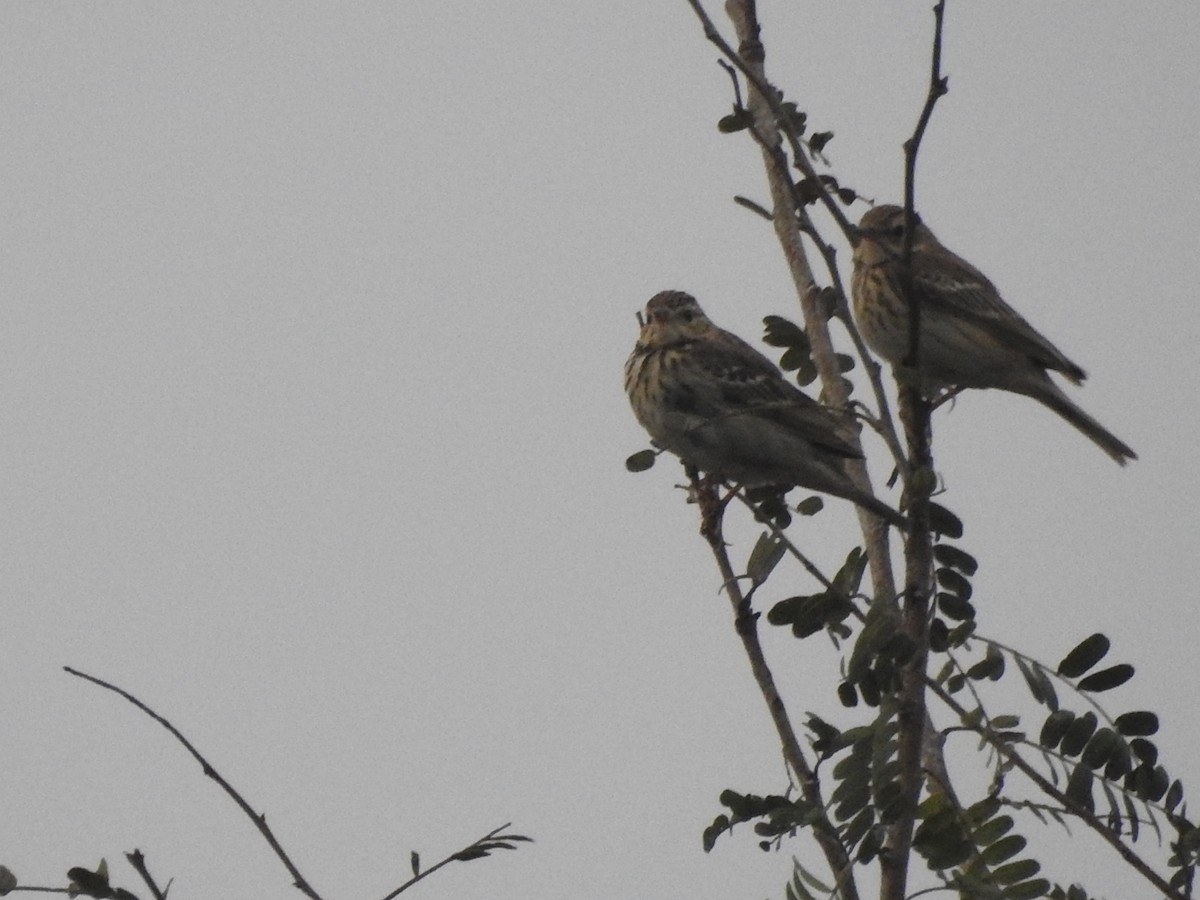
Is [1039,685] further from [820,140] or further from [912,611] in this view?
[820,140]

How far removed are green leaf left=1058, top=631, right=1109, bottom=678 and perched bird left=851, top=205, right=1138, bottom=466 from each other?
4481 mm

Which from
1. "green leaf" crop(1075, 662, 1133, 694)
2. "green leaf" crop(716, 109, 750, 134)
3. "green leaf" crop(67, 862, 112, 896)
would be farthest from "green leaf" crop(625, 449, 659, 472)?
"green leaf" crop(67, 862, 112, 896)

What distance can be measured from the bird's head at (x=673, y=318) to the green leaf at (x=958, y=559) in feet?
15.7

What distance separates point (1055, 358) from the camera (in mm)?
8641

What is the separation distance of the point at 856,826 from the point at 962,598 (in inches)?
29.0

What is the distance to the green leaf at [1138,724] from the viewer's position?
3.91 meters

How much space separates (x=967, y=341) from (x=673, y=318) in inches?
66.3

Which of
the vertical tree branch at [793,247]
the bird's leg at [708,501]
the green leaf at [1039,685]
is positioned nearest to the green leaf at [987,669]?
the green leaf at [1039,685]

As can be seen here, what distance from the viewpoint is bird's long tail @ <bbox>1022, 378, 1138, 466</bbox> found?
28.0ft

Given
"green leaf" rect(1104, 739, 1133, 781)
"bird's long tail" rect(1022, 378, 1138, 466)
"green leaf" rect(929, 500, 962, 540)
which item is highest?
"bird's long tail" rect(1022, 378, 1138, 466)

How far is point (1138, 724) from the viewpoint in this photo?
3.92 m

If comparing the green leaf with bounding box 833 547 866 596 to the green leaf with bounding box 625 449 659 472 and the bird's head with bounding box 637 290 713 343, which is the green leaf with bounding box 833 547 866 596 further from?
the bird's head with bounding box 637 290 713 343

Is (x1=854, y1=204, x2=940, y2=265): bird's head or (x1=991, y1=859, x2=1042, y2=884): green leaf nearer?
(x1=991, y1=859, x2=1042, y2=884): green leaf

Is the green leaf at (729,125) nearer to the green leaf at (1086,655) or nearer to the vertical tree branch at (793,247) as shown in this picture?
the vertical tree branch at (793,247)
